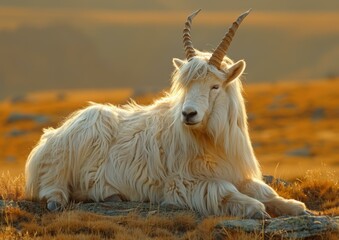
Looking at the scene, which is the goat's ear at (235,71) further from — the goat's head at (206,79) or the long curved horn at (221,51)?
the long curved horn at (221,51)

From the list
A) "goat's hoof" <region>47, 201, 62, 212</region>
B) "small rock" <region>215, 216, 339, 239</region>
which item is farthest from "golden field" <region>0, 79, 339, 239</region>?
"goat's hoof" <region>47, 201, 62, 212</region>

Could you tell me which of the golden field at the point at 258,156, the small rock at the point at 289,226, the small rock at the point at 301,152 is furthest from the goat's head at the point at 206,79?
the small rock at the point at 301,152

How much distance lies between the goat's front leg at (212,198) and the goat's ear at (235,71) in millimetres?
1583

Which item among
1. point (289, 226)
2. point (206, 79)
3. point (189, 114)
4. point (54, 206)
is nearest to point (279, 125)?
point (206, 79)

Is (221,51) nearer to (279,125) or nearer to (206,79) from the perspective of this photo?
(206,79)

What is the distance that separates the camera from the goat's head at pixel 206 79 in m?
11.3

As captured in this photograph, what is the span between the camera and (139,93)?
352 feet

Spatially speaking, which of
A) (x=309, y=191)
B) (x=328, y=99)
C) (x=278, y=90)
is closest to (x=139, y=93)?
(x=278, y=90)

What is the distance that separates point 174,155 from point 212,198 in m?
1.11

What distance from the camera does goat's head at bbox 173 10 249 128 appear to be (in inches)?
445

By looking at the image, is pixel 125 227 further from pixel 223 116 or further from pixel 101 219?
pixel 223 116

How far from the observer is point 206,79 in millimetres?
11562

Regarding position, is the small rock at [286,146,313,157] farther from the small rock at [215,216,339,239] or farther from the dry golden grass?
the small rock at [215,216,339,239]

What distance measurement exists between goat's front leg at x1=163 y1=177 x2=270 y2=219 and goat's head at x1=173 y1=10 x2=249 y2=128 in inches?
38.6
